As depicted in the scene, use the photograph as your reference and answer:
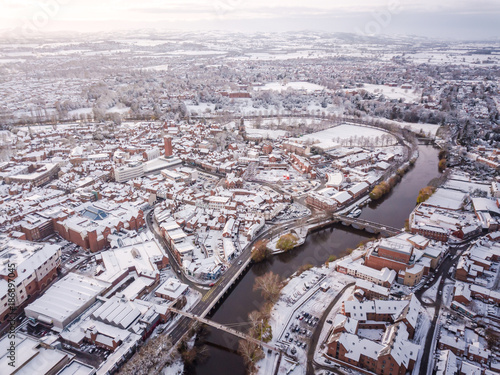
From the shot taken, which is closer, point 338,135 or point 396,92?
point 338,135

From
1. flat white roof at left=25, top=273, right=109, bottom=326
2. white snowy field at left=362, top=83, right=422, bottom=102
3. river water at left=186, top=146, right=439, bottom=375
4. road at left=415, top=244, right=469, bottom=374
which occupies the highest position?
white snowy field at left=362, top=83, right=422, bottom=102

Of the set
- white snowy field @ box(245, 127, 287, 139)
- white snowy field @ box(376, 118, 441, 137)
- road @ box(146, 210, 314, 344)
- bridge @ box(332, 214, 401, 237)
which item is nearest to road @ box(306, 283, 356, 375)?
road @ box(146, 210, 314, 344)

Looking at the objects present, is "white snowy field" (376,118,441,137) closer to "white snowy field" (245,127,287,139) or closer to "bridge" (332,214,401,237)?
"white snowy field" (245,127,287,139)

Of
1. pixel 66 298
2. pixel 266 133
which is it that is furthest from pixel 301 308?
pixel 266 133

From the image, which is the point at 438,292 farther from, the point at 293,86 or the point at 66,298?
the point at 293,86

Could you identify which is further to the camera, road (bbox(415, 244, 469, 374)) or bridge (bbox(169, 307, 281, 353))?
bridge (bbox(169, 307, 281, 353))

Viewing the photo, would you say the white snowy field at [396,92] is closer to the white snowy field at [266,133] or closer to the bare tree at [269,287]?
the white snowy field at [266,133]

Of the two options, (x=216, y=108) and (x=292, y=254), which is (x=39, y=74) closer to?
(x=216, y=108)

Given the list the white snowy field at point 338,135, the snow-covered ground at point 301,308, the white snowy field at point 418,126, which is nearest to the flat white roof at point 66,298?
the snow-covered ground at point 301,308
